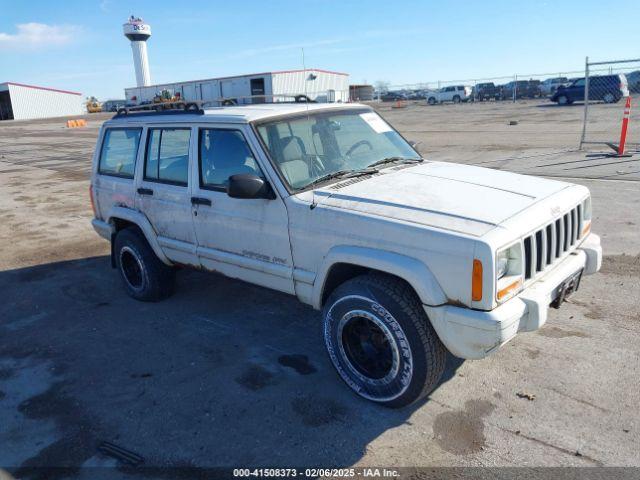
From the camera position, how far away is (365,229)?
130 inches

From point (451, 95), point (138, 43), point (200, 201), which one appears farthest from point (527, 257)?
point (138, 43)

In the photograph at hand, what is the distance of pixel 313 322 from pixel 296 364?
2.46ft

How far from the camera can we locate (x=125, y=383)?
4.01 meters

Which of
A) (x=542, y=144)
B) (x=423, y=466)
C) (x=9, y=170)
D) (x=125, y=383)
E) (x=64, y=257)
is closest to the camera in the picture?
(x=423, y=466)

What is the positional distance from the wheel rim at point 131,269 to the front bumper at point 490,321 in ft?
11.5

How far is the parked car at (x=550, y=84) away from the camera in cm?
4444

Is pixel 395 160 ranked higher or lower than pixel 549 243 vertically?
higher

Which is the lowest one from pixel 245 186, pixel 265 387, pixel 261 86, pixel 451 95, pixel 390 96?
pixel 265 387

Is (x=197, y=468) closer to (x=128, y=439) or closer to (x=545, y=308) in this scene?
(x=128, y=439)

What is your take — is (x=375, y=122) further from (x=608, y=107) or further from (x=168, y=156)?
(x=608, y=107)

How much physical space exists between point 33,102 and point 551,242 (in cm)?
8731

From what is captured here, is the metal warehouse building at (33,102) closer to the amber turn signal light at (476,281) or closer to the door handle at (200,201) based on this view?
the door handle at (200,201)

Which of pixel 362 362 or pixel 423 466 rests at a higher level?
pixel 362 362

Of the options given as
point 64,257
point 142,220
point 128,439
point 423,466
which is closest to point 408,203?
point 423,466
